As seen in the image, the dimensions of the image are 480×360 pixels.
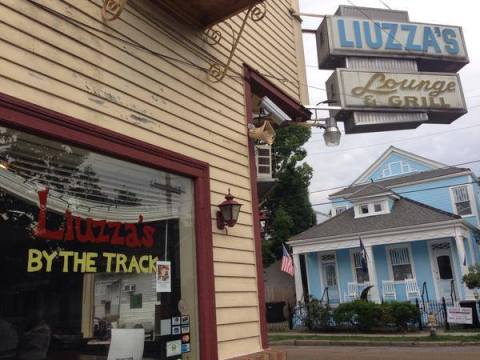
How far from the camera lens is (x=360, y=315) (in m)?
17.3

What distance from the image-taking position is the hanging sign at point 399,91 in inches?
446

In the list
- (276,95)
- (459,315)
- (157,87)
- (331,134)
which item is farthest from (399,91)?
(157,87)

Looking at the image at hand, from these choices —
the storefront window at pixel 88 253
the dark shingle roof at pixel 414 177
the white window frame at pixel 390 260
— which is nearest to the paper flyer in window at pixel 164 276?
the storefront window at pixel 88 253

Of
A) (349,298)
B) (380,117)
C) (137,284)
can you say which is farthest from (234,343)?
(349,298)

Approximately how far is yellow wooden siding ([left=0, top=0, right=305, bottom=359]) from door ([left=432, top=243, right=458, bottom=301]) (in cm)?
1614

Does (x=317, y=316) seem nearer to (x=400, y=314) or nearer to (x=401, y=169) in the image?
(x=400, y=314)

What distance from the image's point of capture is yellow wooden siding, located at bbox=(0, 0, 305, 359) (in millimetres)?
3824

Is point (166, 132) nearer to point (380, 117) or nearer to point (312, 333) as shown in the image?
point (380, 117)

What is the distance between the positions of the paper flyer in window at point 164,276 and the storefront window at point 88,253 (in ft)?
0.03

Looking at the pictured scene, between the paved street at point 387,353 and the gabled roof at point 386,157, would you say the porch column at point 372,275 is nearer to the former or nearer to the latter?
the paved street at point 387,353

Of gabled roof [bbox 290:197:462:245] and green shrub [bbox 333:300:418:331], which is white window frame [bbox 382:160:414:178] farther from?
green shrub [bbox 333:300:418:331]

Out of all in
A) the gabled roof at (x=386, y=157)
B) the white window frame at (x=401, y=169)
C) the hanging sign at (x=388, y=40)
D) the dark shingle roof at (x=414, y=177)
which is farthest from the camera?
the white window frame at (x=401, y=169)

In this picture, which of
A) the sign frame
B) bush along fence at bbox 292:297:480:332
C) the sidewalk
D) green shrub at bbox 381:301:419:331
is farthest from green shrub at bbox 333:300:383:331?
the sign frame

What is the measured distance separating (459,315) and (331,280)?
8036mm
